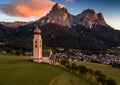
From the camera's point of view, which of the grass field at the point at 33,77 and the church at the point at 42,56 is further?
the church at the point at 42,56

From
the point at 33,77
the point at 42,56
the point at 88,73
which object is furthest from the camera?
the point at 42,56

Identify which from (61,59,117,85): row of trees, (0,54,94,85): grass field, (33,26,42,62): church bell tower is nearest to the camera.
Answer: (0,54,94,85): grass field

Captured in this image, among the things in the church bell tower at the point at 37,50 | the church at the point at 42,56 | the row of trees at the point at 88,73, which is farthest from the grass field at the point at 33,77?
the church bell tower at the point at 37,50

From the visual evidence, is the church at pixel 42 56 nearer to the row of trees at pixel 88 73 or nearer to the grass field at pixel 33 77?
the row of trees at pixel 88 73

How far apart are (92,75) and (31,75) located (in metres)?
24.4

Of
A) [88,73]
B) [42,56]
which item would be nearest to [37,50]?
[42,56]

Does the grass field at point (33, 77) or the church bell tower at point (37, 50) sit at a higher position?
the church bell tower at point (37, 50)

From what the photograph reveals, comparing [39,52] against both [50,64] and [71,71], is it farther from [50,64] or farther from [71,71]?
[71,71]

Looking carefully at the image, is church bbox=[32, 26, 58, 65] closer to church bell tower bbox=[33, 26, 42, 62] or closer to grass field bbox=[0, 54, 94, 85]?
church bell tower bbox=[33, 26, 42, 62]

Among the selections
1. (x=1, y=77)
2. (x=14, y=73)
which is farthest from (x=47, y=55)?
(x=1, y=77)

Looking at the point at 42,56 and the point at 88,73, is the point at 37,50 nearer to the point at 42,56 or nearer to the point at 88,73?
the point at 42,56

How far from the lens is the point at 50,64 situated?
9369 centimetres

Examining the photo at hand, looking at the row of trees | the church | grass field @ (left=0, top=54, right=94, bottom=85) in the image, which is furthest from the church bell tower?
grass field @ (left=0, top=54, right=94, bottom=85)

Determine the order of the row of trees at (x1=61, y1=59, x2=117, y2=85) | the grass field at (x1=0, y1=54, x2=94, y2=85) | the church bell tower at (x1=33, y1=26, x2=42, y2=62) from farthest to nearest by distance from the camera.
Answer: the church bell tower at (x1=33, y1=26, x2=42, y2=62), the row of trees at (x1=61, y1=59, x2=117, y2=85), the grass field at (x1=0, y1=54, x2=94, y2=85)
